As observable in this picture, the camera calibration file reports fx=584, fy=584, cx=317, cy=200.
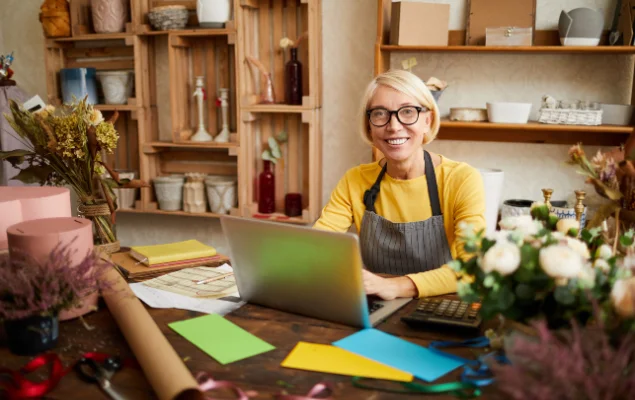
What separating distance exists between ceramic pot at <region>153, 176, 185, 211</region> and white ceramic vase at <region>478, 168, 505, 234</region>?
1.76 metres

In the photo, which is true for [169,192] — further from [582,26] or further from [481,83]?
[582,26]

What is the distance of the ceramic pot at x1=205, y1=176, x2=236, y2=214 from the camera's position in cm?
337

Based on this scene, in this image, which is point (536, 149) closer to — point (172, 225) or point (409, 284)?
point (409, 284)

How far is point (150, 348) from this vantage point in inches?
41.8

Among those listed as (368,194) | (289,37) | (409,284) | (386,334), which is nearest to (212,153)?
(289,37)

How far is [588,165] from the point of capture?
3.67ft

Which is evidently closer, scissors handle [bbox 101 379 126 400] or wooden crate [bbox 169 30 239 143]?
scissors handle [bbox 101 379 126 400]

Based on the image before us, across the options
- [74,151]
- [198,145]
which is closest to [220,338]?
[74,151]

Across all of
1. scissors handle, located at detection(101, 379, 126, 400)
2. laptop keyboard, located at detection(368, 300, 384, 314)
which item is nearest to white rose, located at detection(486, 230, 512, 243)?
laptop keyboard, located at detection(368, 300, 384, 314)

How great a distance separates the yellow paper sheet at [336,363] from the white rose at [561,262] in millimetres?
311

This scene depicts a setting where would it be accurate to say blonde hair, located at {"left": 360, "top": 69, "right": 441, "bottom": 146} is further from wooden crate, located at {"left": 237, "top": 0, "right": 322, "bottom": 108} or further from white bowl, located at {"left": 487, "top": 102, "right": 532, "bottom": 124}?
wooden crate, located at {"left": 237, "top": 0, "right": 322, "bottom": 108}

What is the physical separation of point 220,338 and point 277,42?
246 cm

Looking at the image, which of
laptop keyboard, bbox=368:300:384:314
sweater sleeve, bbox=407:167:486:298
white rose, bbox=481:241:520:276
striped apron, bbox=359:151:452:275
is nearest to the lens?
white rose, bbox=481:241:520:276

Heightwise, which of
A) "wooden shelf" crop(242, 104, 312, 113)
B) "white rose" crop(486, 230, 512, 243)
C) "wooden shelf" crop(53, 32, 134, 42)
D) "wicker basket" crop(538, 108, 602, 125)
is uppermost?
"wooden shelf" crop(53, 32, 134, 42)
